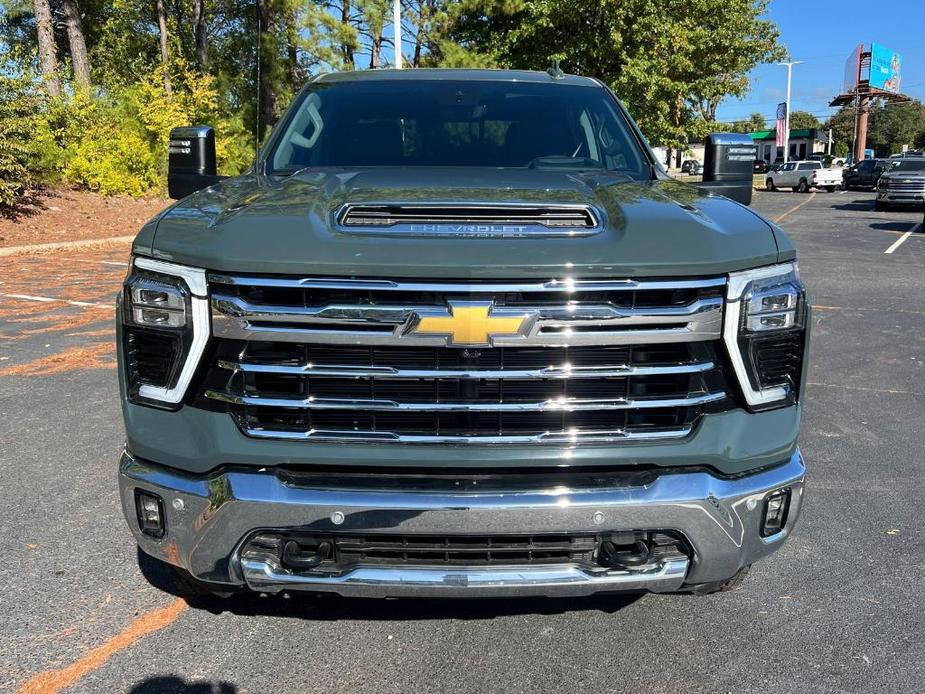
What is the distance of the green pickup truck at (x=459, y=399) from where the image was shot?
223 centimetres

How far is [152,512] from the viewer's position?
7.88 ft

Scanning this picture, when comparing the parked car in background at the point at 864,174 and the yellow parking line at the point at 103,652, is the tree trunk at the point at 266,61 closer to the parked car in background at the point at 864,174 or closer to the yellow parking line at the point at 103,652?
the yellow parking line at the point at 103,652

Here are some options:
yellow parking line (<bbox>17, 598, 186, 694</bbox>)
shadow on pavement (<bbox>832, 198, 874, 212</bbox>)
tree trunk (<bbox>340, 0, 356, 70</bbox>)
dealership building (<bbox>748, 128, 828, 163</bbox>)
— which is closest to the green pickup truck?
yellow parking line (<bbox>17, 598, 186, 694</bbox>)

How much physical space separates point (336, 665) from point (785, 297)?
1.84 metres

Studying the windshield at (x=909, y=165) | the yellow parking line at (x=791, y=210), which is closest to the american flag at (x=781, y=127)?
the yellow parking line at (x=791, y=210)

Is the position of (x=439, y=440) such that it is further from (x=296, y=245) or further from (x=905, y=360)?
(x=905, y=360)

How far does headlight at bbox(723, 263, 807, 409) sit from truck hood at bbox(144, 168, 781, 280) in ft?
0.23

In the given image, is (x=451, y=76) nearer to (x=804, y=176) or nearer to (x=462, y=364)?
(x=462, y=364)

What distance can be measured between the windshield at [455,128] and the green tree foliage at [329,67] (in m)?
13.7

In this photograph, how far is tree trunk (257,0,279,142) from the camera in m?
24.6

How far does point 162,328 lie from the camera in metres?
2.34

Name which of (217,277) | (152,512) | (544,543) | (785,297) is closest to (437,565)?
(544,543)

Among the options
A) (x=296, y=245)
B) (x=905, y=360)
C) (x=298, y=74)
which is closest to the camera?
(x=296, y=245)

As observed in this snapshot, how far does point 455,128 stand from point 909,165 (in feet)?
101
